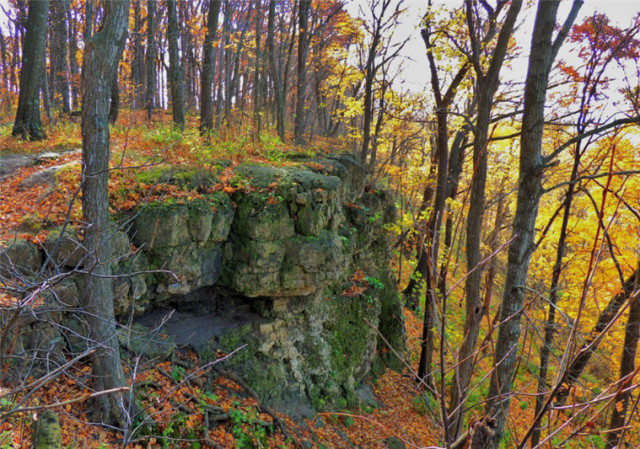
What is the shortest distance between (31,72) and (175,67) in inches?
134

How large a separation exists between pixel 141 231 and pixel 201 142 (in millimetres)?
3707

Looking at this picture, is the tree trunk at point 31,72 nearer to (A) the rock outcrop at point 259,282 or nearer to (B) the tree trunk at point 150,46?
(B) the tree trunk at point 150,46

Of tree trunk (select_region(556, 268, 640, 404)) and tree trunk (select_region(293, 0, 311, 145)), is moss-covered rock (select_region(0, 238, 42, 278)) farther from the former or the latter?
tree trunk (select_region(293, 0, 311, 145))

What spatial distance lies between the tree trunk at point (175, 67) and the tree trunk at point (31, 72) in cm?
288

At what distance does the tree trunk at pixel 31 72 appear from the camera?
8.18m

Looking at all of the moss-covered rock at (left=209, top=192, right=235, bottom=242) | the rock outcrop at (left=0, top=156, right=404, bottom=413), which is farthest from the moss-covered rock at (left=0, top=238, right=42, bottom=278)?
the moss-covered rock at (left=209, top=192, right=235, bottom=242)

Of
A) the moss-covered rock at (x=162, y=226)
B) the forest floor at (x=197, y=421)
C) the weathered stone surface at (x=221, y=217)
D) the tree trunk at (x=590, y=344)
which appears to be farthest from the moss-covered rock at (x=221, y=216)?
the tree trunk at (x=590, y=344)

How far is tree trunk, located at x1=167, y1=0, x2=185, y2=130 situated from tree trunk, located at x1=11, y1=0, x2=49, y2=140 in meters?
2.88

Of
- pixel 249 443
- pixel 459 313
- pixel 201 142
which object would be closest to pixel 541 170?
pixel 249 443

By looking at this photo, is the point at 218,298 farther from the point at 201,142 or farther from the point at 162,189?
the point at 201,142

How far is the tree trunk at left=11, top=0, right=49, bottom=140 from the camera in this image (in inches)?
322

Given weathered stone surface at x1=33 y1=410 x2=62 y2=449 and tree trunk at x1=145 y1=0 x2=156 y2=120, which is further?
tree trunk at x1=145 y1=0 x2=156 y2=120

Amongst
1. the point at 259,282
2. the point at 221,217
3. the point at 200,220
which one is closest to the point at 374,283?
the point at 259,282

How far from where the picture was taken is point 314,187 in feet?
25.1
